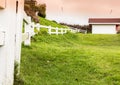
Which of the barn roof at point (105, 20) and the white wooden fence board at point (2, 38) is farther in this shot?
the barn roof at point (105, 20)

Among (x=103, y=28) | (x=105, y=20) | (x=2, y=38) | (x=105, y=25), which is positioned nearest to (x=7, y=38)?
(x=2, y=38)

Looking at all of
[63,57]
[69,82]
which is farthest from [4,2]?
[63,57]

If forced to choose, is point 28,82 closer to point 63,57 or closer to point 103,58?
point 63,57

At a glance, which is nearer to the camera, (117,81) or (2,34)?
(2,34)

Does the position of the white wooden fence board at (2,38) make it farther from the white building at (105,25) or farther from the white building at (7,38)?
the white building at (105,25)

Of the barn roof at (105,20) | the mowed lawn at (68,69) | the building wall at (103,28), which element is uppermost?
the barn roof at (105,20)

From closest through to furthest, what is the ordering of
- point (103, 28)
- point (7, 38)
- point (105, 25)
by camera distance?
point (7, 38) → point (103, 28) → point (105, 25)

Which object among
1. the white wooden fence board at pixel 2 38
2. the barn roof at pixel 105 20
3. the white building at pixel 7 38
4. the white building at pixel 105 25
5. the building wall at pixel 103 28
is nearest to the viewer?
the white wooden fence board at pixel 2 38

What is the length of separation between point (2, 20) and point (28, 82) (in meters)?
2.05

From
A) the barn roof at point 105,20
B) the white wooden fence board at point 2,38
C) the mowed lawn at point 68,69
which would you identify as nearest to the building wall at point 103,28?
the barn roof at point 105,20

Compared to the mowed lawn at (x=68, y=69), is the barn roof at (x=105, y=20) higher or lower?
higher

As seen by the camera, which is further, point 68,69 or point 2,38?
point 68,69

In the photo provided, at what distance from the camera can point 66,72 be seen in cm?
734

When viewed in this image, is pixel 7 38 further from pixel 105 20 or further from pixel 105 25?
pixel 105 20
